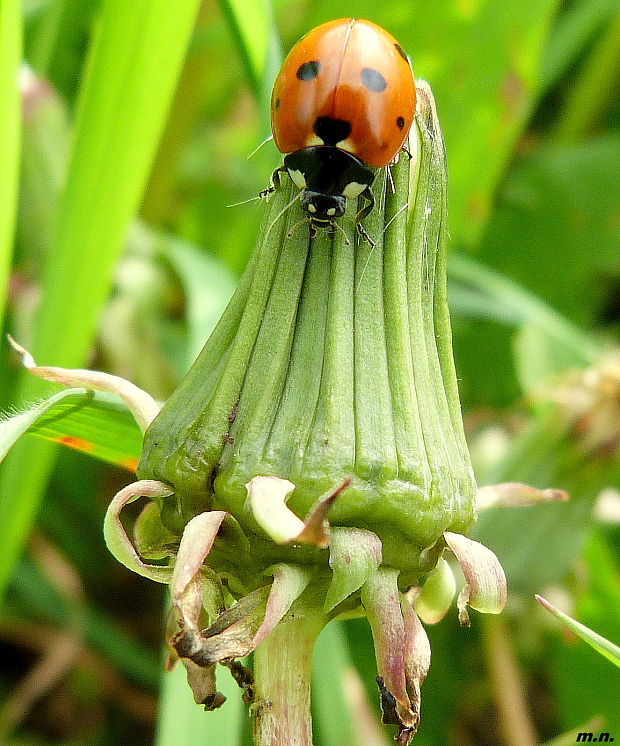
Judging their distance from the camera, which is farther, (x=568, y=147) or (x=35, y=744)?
(x=568, y=147)

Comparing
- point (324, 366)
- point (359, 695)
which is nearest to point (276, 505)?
point (324, 366)

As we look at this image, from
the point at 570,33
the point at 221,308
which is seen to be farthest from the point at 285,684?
the point at 570,33

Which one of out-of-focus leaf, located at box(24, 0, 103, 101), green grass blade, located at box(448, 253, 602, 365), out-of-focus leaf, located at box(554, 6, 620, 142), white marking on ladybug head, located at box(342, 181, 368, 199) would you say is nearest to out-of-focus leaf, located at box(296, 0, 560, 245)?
green grass blade, located at box(448, 253, 602, 365)

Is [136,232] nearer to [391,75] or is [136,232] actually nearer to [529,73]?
[529,73]

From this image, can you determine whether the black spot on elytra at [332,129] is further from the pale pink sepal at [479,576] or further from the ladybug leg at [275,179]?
the pale pink sepal at [479,576]

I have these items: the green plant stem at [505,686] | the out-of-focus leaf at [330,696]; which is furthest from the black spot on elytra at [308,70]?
the green plant stem at [505,686]

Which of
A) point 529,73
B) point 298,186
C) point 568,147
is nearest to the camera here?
point 298,186

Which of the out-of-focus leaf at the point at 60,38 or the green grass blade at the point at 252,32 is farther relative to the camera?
the out-of-focus leaf at the point at 60,38
